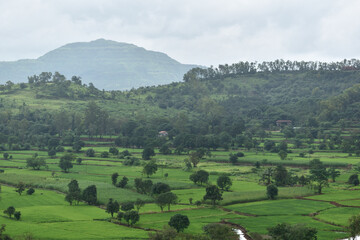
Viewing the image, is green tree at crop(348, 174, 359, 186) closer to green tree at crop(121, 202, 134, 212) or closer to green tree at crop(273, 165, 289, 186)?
green tree at crop(273, 165, 289, 186)

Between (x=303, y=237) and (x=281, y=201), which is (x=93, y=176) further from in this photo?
(x=303, y=237)

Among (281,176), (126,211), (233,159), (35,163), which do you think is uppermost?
(233,159)

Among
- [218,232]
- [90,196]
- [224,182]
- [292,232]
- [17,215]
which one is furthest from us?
[224,182]

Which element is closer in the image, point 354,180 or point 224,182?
point 224,182

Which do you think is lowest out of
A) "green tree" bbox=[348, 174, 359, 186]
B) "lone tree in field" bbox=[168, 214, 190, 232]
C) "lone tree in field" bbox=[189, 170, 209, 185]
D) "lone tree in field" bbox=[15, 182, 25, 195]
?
"lone tree in field" bbox=[15, 182, 25, 195]

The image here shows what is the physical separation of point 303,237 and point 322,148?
4136 inches

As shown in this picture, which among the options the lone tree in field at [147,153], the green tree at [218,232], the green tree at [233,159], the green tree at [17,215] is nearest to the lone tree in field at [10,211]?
the green tree at [17,215]

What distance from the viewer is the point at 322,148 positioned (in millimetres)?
154125

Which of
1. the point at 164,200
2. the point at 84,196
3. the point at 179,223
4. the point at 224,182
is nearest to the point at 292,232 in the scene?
the point at 179,223

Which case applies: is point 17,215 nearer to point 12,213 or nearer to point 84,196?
point 12,213

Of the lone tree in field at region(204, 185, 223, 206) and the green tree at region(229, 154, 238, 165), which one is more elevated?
the green tree at region(229, 154, 238, 165)

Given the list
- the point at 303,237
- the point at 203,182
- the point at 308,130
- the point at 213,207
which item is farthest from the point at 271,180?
the point at 308,130

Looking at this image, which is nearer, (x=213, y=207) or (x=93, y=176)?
(x=213, y=207)

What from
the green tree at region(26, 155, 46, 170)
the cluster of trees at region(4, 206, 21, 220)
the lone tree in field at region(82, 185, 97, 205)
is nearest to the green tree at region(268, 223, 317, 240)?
the lone tree in field at region(82, 185, 97, 205)
